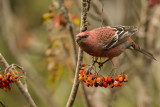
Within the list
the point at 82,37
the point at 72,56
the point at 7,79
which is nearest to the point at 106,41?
the point at 82,37

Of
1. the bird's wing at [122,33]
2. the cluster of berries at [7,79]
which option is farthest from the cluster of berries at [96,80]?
the bird's wing at [122,33]

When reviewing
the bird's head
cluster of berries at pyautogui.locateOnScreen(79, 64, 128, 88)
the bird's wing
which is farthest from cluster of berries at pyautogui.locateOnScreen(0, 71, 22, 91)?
the bird's wing

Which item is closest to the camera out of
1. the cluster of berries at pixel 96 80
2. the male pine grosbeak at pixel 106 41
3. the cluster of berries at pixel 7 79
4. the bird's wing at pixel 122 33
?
the cluster of berries at pixel 7 79

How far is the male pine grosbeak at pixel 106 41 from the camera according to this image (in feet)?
10.6

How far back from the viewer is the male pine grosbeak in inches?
127

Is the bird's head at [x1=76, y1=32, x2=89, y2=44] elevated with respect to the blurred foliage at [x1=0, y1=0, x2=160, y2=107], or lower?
elevated

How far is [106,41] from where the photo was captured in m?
3.73

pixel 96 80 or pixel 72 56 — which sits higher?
pixel 96 80

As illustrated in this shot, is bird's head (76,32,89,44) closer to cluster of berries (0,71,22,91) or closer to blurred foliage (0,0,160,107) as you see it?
blurred foliage (0,0,160,107)

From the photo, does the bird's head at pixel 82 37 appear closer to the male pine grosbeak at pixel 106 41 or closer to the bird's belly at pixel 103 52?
the male pine grosbeak at pixel 106 41

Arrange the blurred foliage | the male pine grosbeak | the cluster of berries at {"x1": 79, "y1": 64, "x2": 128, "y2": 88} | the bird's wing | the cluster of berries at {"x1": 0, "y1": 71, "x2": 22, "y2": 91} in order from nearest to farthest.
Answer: the cluster of berries at {"x1": 0, "y1": 71, "x2": 22, "y2": 91} < the cluster of berries at {"x1": 79, "y1": 64, "x2": 128, "y2": 88} < the male pine grosbeak < the bird's wing < the blurred foliage

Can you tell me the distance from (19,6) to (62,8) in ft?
22.4

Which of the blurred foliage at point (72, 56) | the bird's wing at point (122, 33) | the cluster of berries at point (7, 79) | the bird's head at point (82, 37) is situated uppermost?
the bird's head at point (82, 37)

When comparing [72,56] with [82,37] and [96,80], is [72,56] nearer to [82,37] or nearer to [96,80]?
[82,37]
